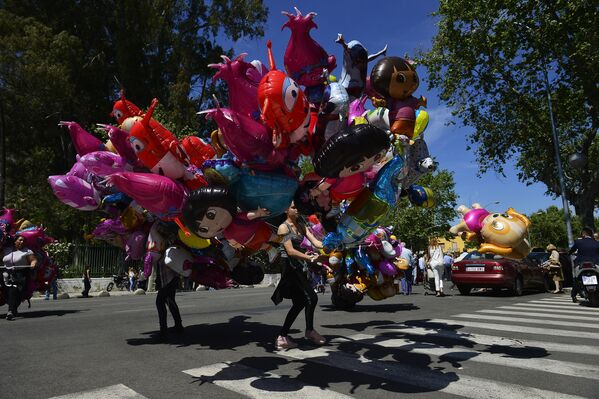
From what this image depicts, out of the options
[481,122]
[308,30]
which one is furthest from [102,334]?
[481,122]

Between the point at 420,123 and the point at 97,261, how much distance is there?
21.6 m

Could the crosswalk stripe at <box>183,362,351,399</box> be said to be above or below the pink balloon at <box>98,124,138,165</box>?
below

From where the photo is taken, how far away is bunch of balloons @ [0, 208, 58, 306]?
940 centimetres

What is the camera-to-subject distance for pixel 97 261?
22.4 metres

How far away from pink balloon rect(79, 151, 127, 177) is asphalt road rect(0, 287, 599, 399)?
224cm

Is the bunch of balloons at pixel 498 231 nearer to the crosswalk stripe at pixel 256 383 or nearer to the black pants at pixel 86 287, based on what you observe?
the crosswalk stripe at pixel 256 383

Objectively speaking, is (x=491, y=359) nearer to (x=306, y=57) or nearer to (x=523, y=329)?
(x=523, y=329)

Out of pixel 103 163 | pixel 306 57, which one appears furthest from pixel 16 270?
pixel 306 57

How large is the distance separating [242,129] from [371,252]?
5.54 m

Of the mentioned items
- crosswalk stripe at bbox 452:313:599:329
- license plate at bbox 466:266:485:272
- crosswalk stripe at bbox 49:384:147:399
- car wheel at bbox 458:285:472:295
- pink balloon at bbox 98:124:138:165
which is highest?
pink balloon at bbox 98:124:138:165

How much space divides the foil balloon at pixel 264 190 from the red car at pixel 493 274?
1039cm

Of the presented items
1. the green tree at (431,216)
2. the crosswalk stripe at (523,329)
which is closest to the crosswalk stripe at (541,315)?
the crosswalk stripe at (523,329)

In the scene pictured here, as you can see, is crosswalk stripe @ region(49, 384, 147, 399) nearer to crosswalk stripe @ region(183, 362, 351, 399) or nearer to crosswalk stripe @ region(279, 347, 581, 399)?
crosswalk stripe @ region(183, 362, 351, 399)

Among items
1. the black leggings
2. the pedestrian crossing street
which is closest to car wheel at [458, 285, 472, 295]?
the pedestrian crossing street
